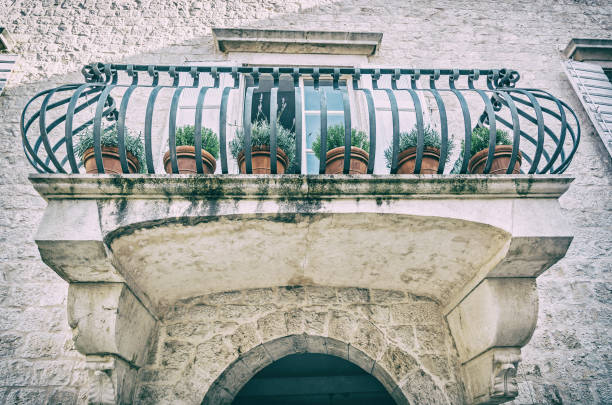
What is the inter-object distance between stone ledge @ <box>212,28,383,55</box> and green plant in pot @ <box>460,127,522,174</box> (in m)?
2.22

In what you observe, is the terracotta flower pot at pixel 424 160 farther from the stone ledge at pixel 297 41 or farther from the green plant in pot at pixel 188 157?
the stone ledge at pixel 297 41

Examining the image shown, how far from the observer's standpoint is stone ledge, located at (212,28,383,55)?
4531mm

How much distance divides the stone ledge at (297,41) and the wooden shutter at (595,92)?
2.23 m

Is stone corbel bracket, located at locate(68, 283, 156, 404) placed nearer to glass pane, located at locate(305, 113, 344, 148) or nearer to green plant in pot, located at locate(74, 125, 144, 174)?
green plant in pot, located at locate(74, 125, 144, 174)

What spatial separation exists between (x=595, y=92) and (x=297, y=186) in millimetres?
4089

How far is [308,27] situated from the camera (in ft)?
15.9

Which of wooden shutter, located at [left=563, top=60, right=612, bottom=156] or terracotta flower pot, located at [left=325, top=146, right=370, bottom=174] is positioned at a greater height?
wooden shutter, located at [left=563, top=60, right=612, bottom=156]

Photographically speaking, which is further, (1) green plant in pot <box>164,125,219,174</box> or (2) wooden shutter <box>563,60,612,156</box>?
(2) wooden shutter <box>563,60,612,156</box>

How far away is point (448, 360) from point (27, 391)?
2.92 metres

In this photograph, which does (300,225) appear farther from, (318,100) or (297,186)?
(318,100)

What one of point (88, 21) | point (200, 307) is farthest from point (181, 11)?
point (200, 307)

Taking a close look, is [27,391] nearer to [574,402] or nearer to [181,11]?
[574,402]

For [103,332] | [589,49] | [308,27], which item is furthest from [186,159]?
[589,49]

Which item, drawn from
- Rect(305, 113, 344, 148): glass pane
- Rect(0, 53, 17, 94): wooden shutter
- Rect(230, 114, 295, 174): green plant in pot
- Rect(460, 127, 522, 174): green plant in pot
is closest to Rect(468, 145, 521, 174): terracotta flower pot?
Rect(460, 127, 522, 174): green plant in pot
